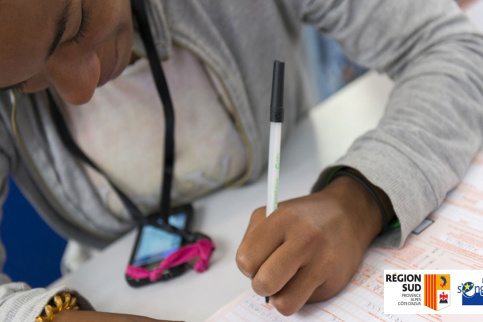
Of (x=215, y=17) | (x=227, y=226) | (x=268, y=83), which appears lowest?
(x=227, y=226)

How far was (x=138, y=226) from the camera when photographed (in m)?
0.62

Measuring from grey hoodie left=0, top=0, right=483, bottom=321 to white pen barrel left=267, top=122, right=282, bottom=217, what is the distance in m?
0.09

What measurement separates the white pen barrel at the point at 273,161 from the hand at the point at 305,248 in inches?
0.4

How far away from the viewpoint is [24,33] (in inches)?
13.0

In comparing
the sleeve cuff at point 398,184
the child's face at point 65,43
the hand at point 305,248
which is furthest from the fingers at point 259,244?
the child's face at point 65,43

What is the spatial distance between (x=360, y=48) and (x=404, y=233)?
0.89 ft

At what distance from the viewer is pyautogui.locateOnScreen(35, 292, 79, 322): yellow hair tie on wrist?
1.29 ft

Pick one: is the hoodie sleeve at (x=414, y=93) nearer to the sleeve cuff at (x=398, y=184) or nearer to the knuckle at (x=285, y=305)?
the sleeve cuff at (x=398, y=184)

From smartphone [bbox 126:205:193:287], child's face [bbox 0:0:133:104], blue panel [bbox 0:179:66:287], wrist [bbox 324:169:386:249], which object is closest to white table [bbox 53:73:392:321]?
smartphone [bbox 126:205:193:287]

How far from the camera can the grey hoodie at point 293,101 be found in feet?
1.45

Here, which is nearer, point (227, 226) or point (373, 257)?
point (373, 257)

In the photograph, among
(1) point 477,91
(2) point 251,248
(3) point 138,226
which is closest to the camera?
(2) point 251,248

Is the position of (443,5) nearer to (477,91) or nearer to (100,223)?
(477,91)

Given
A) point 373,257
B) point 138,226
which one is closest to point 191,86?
point 138,226
